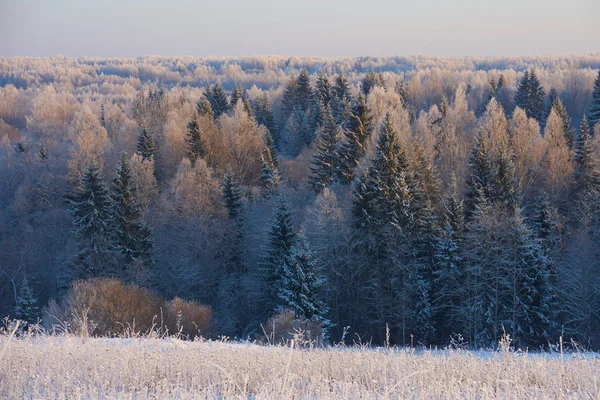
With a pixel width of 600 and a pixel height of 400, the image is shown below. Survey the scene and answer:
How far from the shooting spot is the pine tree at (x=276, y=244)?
32.2 meters

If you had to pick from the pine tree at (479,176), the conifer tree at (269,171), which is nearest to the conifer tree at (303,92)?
the conifer tree at (269,171)

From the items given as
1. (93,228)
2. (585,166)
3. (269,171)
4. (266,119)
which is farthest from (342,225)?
(266,119)

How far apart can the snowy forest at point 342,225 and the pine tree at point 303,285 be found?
0.12 meters

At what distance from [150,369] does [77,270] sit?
31241 millimetres

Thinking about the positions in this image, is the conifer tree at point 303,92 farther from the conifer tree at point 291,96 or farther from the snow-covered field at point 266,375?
the snow-covered field at point 266,375

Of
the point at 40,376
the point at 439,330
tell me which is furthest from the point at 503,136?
the point at 40,376

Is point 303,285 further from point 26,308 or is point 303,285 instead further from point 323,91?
point 323,91

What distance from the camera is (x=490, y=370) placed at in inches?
253

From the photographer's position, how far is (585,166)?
128ft

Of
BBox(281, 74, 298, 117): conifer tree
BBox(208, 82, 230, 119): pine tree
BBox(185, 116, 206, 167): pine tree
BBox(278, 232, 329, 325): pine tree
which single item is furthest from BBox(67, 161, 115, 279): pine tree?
BBox(281, 74, 298, 117): conifer tree

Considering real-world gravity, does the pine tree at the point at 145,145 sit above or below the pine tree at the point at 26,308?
above

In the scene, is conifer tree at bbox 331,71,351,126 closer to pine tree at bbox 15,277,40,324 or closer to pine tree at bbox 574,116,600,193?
pine tree at bbox 574,116,600,193

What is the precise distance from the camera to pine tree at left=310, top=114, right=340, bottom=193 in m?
44.8

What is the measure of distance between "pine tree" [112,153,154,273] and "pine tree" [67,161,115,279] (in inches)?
25.5
